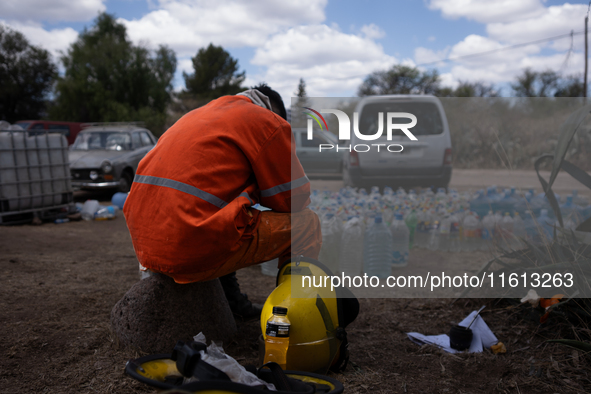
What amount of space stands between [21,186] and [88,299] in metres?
4.45

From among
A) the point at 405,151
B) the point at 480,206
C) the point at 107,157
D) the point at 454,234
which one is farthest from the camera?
the point at 107,157

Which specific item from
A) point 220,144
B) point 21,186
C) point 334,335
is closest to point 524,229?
point 334,335

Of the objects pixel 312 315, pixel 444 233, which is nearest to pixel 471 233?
pixel 444 233

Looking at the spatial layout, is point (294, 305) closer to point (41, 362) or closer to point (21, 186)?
point (41, 362)

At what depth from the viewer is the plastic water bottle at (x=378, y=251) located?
439 cm

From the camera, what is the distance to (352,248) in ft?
14.6

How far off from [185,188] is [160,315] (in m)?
0.78

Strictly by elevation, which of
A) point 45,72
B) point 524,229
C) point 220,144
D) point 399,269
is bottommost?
point 399,269

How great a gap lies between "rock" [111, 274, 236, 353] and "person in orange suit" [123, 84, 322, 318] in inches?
5.9

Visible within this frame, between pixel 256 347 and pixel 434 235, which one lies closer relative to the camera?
pixel 256 347

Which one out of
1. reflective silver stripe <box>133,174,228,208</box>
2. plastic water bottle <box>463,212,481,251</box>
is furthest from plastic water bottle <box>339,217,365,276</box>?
reflective silver stripe <box>133,174,228,208</box>

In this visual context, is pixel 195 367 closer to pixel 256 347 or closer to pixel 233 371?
pixel 233 371

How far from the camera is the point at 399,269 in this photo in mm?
4559

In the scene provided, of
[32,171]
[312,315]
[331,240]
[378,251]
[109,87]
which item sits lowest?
[378,251]
